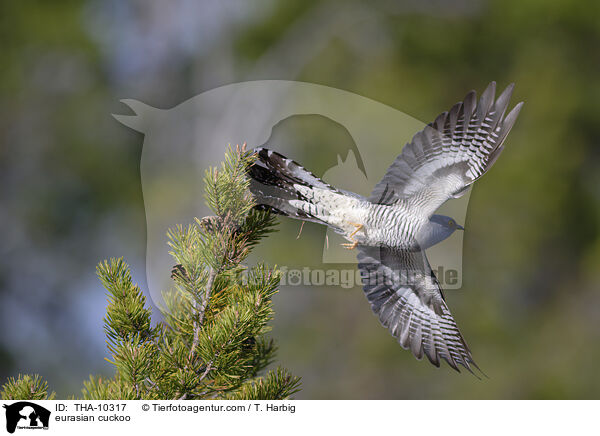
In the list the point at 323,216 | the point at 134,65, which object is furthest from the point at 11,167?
the point at 323,216

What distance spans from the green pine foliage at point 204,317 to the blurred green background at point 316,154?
2603 millimetres

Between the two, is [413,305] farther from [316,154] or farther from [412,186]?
[316,154]

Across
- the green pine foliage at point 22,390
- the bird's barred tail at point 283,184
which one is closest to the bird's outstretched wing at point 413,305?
the bird's barred tail at point 283,184

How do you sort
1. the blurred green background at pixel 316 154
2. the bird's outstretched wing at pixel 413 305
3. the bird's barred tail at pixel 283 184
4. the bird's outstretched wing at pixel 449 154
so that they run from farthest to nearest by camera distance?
the blurred green background at pixel 316 154, the bird's outstretched wing at pixel 413 305, the bird's outstretched wing at pixel 449 154, the bird's barred tail at pixel 283 184

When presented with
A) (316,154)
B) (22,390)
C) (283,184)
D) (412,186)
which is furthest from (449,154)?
(316,154)

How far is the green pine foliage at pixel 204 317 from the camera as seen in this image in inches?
33.9

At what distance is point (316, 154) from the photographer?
11.6 feet

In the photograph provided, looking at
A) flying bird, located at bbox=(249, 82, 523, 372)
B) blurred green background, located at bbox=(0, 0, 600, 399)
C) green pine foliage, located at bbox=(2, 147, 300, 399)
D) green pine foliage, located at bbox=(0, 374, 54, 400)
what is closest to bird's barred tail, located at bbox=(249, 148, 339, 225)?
Result: flying bird, located at bbox=(249, 82, 523, 372)

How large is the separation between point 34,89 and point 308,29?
2247 mm

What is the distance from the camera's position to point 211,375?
0.90 m

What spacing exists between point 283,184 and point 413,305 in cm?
56

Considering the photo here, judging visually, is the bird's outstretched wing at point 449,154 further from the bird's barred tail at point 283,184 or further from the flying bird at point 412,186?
the bird's barred tail at point 283,184

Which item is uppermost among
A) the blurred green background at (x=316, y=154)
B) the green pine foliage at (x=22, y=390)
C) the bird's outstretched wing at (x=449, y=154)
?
the blurred green background at (x=316, y=154)
